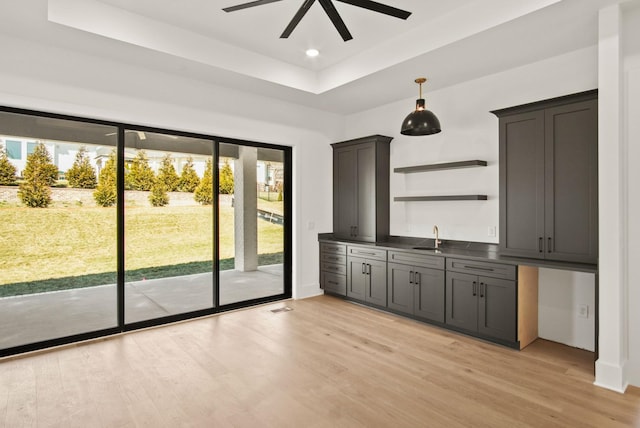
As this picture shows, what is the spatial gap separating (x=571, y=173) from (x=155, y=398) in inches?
155

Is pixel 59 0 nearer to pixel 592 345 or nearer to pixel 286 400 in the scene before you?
pixel 286 400

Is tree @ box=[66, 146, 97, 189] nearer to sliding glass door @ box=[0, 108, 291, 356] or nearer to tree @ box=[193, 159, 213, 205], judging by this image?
sliding glass door @ box=[0, 108, 291, 356]

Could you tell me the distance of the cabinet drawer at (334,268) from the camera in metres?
5.23

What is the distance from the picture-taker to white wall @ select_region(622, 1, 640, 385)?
2.77m

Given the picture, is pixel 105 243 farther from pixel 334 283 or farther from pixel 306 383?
pixel 334 283

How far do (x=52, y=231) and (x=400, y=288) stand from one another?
158 inches

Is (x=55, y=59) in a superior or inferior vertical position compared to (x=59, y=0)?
inferior

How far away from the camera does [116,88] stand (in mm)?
3762

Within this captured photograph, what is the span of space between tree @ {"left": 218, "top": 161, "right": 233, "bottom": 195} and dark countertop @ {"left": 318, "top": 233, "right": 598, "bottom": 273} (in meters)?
1.65

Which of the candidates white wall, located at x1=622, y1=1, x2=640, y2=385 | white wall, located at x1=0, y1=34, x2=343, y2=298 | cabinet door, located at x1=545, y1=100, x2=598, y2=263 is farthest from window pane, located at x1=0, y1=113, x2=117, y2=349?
white wall, located at x1=622, y1=1, x2=640, y2=385

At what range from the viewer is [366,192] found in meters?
5.28

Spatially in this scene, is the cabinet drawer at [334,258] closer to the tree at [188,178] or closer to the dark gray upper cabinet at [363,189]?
the dark gray upper cabinet at [363,189]

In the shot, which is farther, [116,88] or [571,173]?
[116,88]

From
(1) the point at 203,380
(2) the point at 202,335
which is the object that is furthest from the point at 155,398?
(2) the point at 202,335
